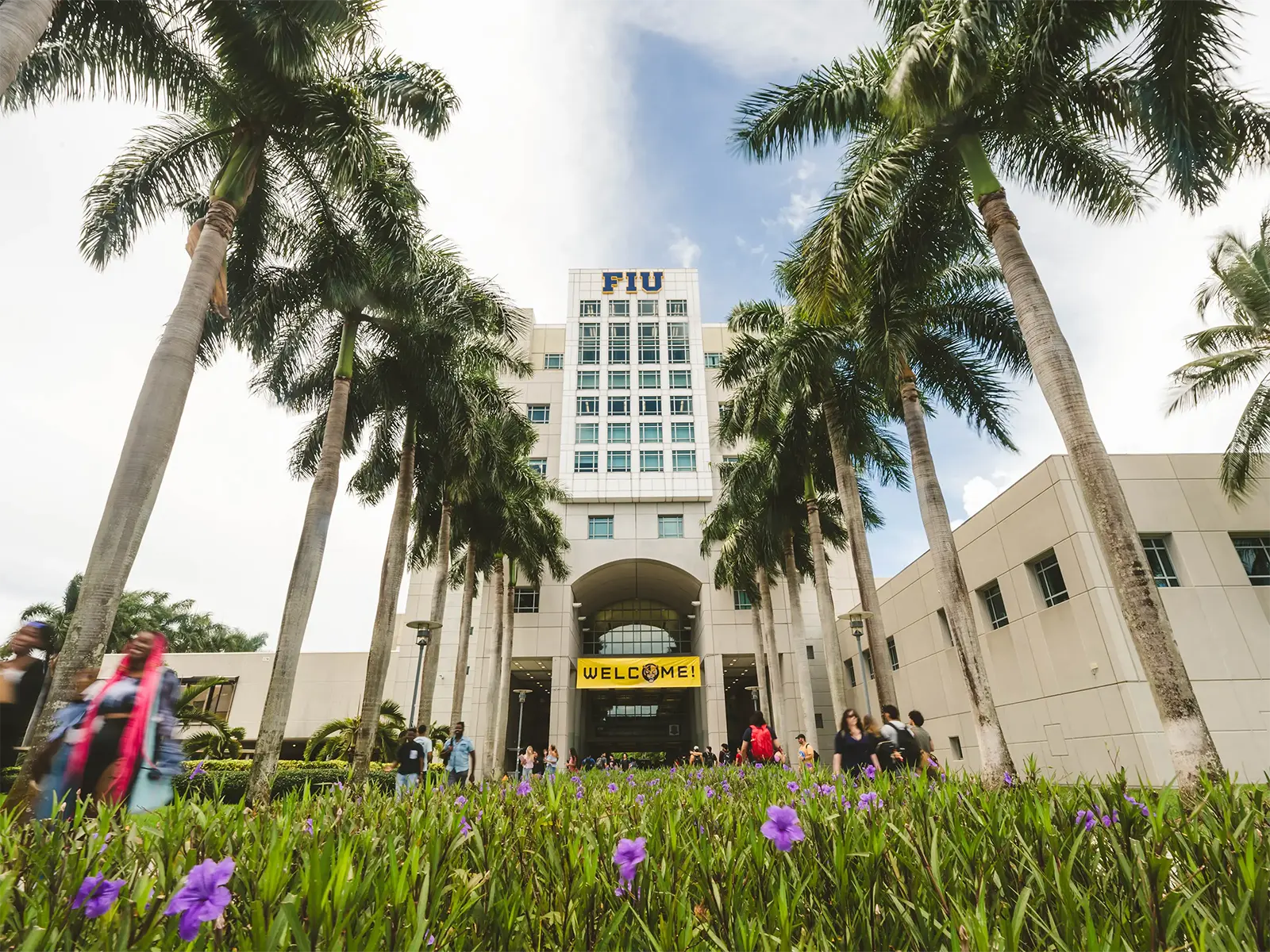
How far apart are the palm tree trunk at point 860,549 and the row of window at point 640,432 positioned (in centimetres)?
2168

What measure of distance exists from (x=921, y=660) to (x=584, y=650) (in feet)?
75.8

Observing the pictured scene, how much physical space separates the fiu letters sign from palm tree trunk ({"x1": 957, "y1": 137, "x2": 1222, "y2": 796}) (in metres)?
25.4

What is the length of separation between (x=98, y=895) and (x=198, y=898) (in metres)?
0.55

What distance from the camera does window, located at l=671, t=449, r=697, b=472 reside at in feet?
124

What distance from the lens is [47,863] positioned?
6.59ft

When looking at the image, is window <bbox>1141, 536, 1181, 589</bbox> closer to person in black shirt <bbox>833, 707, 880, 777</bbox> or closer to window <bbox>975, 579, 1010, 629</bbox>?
window <bbox>975, 579, 1010, 629</bbox>

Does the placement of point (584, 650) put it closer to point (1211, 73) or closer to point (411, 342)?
point (411, 342)

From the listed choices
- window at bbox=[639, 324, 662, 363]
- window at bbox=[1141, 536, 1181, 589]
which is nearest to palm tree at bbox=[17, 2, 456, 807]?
window at bbox=[1141, 536, 1181, 589]

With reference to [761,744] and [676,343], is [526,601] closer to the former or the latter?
[676,343]

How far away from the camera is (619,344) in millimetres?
43125

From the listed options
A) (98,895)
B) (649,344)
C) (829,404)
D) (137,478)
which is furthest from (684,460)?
(98,895)

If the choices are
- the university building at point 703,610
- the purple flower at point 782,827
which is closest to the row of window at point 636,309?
the university building at point 703,610

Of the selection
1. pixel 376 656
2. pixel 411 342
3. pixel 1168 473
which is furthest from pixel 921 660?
pixel 411 342

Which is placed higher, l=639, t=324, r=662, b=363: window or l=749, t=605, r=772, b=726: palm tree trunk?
l=639, t=324, r=662, b=363: window
